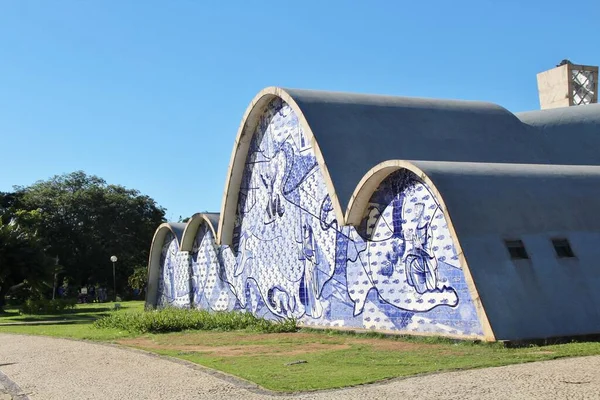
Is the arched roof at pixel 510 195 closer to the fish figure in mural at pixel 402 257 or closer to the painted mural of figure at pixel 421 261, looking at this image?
the fish figure in mural at pixel 402 257

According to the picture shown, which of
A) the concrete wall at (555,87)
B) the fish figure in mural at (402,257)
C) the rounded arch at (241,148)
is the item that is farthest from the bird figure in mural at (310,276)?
the concrete wall at (555,87)

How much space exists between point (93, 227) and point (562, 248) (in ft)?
135

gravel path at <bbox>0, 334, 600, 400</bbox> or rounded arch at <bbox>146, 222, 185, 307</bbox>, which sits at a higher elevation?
rounded arch at <bbox>146, 222, 185, 307</bbox>

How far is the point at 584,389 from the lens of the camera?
7.18 m

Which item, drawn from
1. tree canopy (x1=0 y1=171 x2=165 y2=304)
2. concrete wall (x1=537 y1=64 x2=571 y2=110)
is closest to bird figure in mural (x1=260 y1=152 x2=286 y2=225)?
concrete wall (x1=537 y1=64 x2=571 y2=110)

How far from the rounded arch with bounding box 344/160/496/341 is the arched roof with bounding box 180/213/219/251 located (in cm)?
891

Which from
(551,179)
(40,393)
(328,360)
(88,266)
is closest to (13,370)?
(40,393)

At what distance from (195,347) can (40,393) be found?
16.8ft

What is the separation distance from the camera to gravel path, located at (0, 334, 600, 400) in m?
7.38

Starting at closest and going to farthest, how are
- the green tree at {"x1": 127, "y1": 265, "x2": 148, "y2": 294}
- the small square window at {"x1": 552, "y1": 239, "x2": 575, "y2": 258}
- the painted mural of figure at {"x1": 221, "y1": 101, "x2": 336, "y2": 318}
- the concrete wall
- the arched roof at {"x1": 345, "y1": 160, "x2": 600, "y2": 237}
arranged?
the arched roof at {"x1": 345, "y1": 160, "x2": 600, "y2": 237}
the small square window at {"x1": 552, "y1": 239, "x2": 575, "y2": 258}
the painted mural of figure at {"x1": 221, "y1": 101, "x2": 336, "y2": 318}
the concrete wall
the green tree at {"x1": 127, "y1": 265, "x2": 148, "y2": 294}

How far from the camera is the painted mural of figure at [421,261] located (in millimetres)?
13078

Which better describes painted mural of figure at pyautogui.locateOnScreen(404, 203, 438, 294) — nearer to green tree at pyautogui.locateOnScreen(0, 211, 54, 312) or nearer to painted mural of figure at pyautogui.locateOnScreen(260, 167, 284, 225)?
painted mural of figure at pyautogui.locateOnScreen(260, 167, 284, 225)

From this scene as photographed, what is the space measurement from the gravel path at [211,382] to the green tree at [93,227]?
37.7 m

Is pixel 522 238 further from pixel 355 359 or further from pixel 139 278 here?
pixel 139 278
